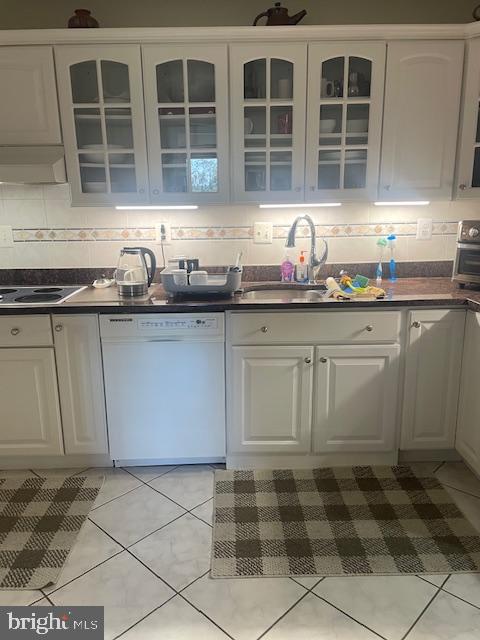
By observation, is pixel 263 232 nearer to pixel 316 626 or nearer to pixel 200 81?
pixel 200 81

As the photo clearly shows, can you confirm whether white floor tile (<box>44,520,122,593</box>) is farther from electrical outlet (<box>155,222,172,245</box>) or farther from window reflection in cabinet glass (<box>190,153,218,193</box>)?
window reflection in cabinet glass (<box>190,153,218,193</box>)

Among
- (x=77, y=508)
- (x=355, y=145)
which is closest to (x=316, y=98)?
(x=355, y=145)

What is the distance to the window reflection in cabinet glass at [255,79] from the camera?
232 centimetres

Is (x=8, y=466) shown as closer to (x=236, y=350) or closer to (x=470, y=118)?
(x=236, y=350)

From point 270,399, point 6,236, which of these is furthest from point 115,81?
point 270,399

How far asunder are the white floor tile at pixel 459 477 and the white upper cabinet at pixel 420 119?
139 cm

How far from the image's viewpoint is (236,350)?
89.5 inches

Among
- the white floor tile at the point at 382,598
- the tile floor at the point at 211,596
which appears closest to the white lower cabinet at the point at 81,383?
the tile floor at the point at 211,596

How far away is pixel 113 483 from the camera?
7.70 feet

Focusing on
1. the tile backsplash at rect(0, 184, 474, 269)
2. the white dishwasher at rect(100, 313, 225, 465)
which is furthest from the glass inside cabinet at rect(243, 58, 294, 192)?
the white dishwasher at rect(100, 313, 225, 465)

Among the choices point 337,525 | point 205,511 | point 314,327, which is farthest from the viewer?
point 314,327

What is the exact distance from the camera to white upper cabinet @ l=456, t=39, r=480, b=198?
231 centimetres

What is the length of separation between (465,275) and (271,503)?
1.48 m
